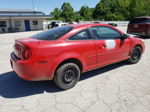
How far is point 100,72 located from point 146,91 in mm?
1438

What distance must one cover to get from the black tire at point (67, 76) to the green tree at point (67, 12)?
58.5 meters

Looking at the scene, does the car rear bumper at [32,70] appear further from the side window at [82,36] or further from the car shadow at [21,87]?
the side window at [82,36]

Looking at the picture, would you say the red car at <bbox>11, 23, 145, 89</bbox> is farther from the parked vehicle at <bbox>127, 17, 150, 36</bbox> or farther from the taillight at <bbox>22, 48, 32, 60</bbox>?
the parked vehicle at <bbox>127, 17, 150, 36</bbox>

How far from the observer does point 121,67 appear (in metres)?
4.49

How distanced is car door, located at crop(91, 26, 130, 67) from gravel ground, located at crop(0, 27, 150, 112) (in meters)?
0.49

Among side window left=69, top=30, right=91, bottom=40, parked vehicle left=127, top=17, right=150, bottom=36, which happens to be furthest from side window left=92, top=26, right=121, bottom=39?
parked vehicle left=127, top=17, right=150, bottom=36

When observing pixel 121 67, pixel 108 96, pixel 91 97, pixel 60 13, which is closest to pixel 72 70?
pixel 91 97

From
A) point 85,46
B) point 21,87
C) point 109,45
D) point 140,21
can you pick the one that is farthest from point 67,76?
point 140,21

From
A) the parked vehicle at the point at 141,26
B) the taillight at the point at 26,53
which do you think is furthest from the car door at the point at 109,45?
the parked vehicle at the point at 141,26

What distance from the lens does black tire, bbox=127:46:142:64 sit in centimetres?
460

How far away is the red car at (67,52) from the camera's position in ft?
8.83

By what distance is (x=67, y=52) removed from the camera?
2.96 m

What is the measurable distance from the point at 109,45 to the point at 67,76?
1.50 metres

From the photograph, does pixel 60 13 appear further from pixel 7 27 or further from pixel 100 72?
pixel 100 72
